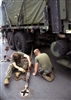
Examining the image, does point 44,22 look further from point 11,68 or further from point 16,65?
point 11,68

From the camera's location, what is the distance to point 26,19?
5.50 m

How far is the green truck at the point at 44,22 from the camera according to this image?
3.71 m

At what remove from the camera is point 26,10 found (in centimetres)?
543

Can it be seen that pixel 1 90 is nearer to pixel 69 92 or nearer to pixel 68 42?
pixel 69 92

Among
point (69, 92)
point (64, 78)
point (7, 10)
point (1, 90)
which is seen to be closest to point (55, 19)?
point (64, 78)

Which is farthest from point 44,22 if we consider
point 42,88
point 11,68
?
point 42,88

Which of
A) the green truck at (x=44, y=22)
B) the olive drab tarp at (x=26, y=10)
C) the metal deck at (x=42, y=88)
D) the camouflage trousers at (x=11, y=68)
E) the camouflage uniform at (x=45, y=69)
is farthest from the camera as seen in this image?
the olive drab tarp at (x=26, y=10)

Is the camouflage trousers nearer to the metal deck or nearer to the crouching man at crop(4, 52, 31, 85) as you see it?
the crouching man at crop(4, 52, 31, 85)

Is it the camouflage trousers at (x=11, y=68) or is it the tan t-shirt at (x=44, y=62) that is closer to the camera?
the tan t-shirt at (x=44, y=62)

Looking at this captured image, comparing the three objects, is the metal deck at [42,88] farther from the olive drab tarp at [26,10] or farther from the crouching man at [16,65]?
the olive drab tarp at [26,10]

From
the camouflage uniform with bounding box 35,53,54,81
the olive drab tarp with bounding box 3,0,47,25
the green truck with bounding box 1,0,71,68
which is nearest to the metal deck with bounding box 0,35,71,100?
the camouflage uniform with bounding box 35,53,54,81

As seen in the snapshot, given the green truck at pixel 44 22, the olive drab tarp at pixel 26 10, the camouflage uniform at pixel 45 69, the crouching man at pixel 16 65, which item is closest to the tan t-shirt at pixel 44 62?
the camouflage uniform at pixel 45 69

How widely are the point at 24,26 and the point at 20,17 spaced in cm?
50

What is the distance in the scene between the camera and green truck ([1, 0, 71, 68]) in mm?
3705
